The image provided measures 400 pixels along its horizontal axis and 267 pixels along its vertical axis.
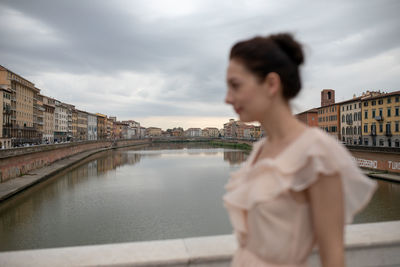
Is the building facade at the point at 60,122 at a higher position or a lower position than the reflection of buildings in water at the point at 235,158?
higher

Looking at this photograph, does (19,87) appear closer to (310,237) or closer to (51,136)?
(51,136)

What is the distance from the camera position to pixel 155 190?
18000 millimetres

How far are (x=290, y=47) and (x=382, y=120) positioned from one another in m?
33.2

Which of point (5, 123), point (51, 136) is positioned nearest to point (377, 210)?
point (5, 123)

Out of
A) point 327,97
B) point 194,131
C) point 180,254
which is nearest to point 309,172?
point 180,254

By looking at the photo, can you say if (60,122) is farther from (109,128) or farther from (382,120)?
(382,120)

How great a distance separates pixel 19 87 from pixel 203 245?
42245 millimetres

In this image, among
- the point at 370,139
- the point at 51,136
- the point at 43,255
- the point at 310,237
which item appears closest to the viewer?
the point at 310,237

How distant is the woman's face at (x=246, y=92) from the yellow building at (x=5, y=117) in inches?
1412

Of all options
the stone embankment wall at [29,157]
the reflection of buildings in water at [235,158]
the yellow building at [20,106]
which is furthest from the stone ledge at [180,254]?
the yellow building at [20,106]

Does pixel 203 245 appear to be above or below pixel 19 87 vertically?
below

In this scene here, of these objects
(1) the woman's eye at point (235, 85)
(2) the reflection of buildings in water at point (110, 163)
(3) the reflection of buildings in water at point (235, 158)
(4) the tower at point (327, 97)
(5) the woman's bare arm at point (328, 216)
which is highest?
(4) the tower at point (327, 97)

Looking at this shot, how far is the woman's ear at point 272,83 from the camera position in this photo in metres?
0.80

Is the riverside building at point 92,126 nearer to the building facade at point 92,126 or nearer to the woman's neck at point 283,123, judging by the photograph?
the building facade at point 92,126
